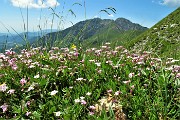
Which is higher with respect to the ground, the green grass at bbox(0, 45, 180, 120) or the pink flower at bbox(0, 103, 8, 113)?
the green grass at bbox(0, 45, 180, 120)

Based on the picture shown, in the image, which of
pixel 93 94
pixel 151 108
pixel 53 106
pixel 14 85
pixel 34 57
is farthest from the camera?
pixel 34 57

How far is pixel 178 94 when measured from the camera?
542cm

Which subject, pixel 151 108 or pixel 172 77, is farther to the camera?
pixel 172 77

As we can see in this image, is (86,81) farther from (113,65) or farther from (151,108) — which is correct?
(151,108)

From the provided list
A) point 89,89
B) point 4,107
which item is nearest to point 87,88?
point 89,89

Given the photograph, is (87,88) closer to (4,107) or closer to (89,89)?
(89,89)

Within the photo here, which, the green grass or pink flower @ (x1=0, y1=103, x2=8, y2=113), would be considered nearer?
the green grass

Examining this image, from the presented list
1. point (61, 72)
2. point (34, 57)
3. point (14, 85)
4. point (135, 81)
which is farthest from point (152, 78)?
point (34, 57)

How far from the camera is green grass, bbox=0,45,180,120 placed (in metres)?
5.17

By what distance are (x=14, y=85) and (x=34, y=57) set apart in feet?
6.30

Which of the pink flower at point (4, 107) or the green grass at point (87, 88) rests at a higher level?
the green grass at point (87, 88)

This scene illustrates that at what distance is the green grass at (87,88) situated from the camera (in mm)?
5172

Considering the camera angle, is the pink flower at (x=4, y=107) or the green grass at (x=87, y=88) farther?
the pink flower at (x=4, y=107)

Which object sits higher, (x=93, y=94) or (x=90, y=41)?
(x=90, y=41)
